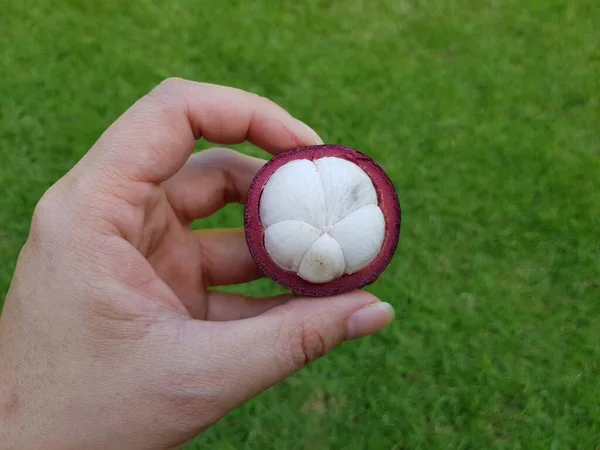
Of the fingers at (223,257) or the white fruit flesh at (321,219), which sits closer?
the white fruit flesh at (321,219)

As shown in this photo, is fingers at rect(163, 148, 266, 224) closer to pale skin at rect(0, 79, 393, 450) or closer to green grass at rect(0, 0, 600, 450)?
pale skin at rect(0, 79, 393, 450)

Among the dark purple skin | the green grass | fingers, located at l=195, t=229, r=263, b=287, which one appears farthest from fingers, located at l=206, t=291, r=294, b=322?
the green grass

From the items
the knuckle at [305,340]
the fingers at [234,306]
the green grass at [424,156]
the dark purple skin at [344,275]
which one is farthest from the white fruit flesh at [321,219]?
the green grass at [424,156]

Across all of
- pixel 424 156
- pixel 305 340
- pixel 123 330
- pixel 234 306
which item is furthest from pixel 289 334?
pixel 424 156

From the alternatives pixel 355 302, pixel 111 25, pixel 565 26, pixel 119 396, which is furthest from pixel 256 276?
pixel 565 26

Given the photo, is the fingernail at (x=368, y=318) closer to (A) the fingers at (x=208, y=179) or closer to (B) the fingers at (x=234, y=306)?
(B) the fingers at (x=234, y=306)

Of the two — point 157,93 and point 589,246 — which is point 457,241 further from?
point 157,93
